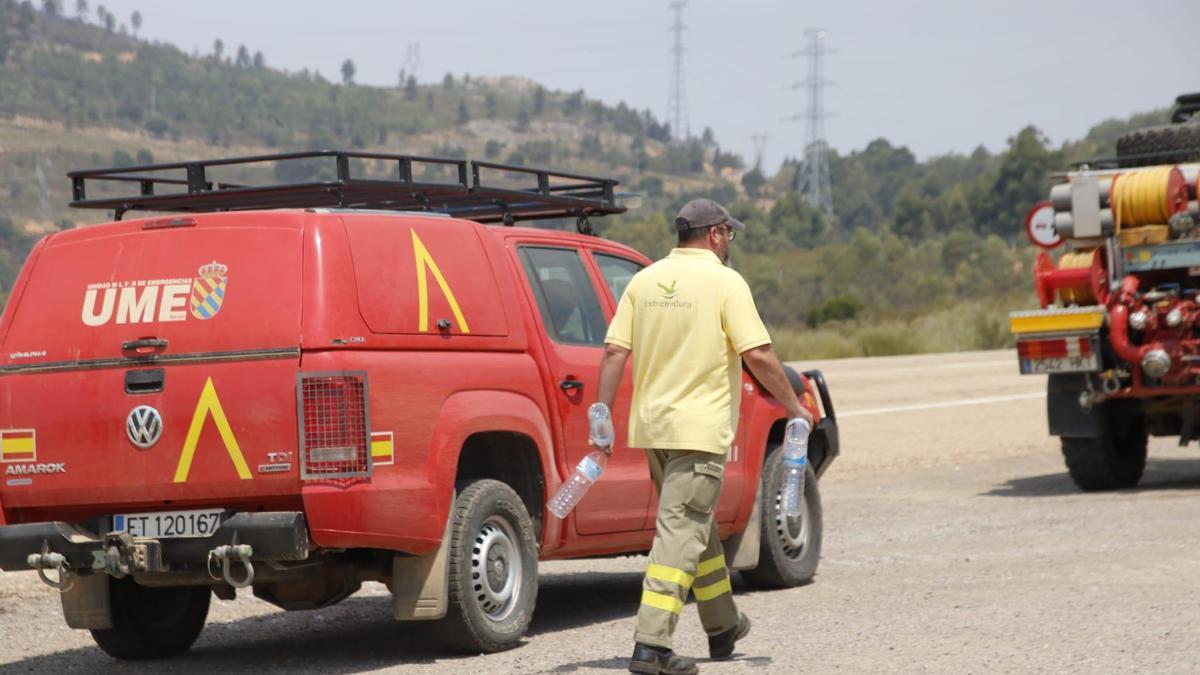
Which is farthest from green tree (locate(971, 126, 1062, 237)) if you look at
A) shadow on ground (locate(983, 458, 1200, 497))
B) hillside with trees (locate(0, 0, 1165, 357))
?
shadow on ground (locate(983, 458, 1200, 497))

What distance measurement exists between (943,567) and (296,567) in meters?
4.48

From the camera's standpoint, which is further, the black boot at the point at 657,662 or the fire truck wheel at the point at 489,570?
the fire truck wheel at the point at 489,570

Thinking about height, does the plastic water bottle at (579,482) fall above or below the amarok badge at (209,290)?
below

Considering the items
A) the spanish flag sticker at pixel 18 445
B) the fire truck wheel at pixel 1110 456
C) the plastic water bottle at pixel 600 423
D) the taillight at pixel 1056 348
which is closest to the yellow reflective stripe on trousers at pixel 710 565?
the plastic water bottle at pixel 600 423

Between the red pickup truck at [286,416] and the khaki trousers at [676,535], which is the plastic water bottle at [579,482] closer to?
the khaki trousers at [676,535]

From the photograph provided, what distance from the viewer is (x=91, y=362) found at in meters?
7.44

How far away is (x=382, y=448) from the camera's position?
7207 mm

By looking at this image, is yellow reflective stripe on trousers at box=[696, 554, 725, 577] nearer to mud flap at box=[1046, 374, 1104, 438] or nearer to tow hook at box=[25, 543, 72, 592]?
tow hook at box=[25, 543, 72, 592]

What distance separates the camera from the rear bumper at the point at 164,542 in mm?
7016

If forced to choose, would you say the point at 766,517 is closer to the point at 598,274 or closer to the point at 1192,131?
the point at 598,274

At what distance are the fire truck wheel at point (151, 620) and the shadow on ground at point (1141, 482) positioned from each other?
8.18m

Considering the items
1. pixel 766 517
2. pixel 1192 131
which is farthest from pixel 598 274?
pixel 1192 131

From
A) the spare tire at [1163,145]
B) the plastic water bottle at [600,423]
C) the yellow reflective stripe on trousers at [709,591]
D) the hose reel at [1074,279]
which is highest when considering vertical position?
the spare tire at [1163,145]

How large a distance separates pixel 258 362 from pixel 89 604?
162cm
